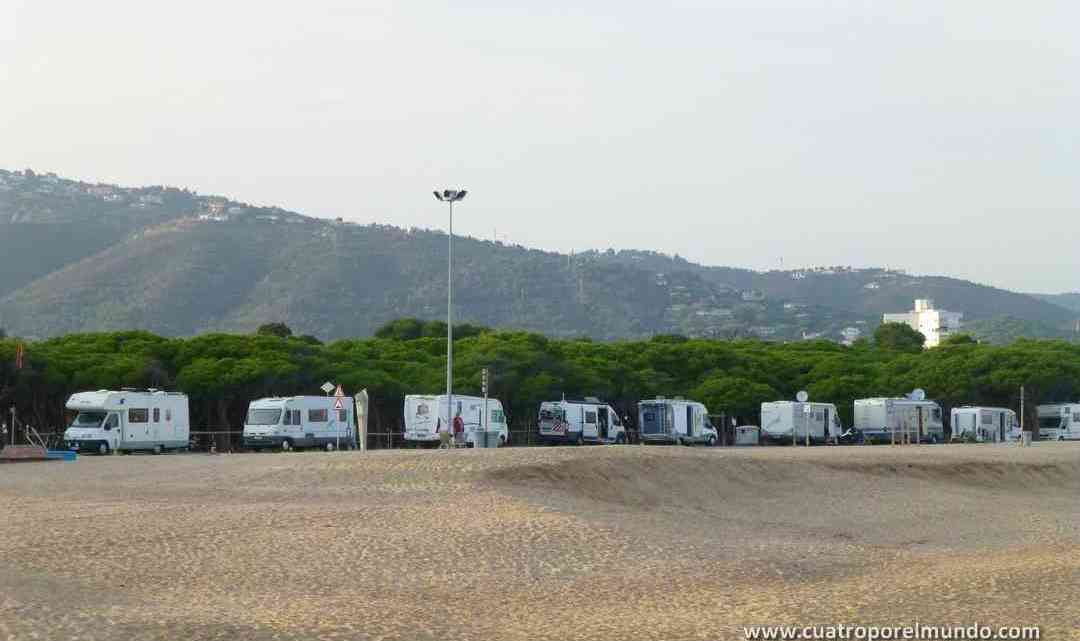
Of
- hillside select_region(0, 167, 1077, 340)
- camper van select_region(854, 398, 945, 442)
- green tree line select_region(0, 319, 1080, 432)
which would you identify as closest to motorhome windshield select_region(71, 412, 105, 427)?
green tree line select_region(0, 319, 1080, 432)

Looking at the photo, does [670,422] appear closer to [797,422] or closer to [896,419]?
[797,422]

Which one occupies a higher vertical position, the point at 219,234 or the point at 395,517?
the point at 219,234

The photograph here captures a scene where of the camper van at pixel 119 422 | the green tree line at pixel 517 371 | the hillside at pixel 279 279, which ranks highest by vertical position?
the hillside at pixel 279 279

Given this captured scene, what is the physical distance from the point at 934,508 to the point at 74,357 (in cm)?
3820

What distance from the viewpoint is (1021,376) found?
244 ft

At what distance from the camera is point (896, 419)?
64312 millimetres

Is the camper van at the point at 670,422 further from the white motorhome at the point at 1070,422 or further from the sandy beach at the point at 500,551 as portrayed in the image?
the sandy beach at the point at 500,551

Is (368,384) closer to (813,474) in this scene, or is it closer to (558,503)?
(813,474)

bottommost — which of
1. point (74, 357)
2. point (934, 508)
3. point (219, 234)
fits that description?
point (934, 508)

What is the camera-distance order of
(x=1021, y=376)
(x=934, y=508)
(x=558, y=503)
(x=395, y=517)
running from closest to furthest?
(x=395, y=517) < (x=558, y=503) < (x=934, y=508) < (x=1021, y=376)

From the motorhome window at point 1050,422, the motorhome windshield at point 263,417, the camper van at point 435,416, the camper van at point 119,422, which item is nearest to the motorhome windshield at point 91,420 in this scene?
the camper van at point 119,422

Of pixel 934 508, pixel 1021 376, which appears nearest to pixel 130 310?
pixel 1021 376

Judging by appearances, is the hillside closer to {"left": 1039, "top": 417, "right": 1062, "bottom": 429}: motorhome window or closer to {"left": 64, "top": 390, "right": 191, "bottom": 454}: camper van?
{"left": 1039, "top": 417, "right": 1062, "bottom": 429}: motorhome window

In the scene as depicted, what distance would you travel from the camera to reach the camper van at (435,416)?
49250mm
